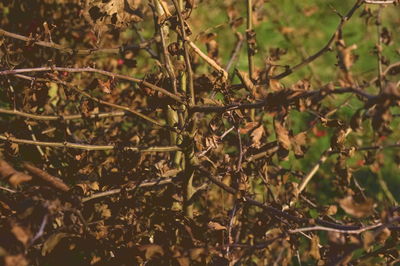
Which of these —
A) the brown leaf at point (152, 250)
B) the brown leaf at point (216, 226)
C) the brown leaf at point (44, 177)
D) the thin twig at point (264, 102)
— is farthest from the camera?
the brown leaf at point (216, 226)

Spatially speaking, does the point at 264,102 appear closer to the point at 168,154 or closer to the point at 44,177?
the point at 44,177

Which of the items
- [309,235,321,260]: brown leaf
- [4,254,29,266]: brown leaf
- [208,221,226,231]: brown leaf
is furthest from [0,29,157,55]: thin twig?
[309,235,321,260]: brown leaf

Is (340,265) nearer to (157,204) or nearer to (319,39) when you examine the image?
(157,204)

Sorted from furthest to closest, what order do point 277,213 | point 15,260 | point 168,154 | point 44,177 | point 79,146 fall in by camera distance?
point 168,154 → point 79,146 → point 277,213 → point 44,177 → point 15,260

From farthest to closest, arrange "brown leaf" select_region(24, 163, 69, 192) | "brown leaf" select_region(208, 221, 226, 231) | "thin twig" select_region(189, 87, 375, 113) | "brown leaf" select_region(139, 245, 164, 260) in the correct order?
"brown leaf" select_region(208, 221, 226, 231), "brown leaf" select_region(139, 245, 164, 260), "brown leaf" select_region(24, 163, 69, 192), "thin twig" select_region(189, 87, 375, 113)

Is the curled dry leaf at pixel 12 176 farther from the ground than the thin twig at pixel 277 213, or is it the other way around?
the curled dry leaf at pixel 12 176

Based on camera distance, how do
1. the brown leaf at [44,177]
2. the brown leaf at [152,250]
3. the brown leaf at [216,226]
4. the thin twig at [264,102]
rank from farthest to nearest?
the brown leaf at [216,226] → the brown leaf at [152,250] → the brown leaf at [44,177] → the thin twig at [264,102]

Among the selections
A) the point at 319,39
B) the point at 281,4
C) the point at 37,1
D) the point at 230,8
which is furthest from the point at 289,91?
the point at 281,4

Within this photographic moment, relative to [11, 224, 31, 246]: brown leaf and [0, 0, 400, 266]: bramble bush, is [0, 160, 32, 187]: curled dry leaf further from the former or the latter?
[11, 224, 31, 246]: brown leaf

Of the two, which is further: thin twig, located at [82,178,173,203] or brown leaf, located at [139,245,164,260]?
thin twig, located at [82,178,173,203]

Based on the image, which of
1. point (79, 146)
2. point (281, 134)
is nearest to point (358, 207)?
point (281, 134)

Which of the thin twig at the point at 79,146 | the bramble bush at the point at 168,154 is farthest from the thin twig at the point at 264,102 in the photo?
the thin twig at the point at 79,146

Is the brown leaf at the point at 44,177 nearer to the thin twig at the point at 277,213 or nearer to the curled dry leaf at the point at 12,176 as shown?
Answer: the curled dry leaf at the point at 12,176

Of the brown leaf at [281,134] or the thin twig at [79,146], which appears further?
the thin twig at [79,146]
